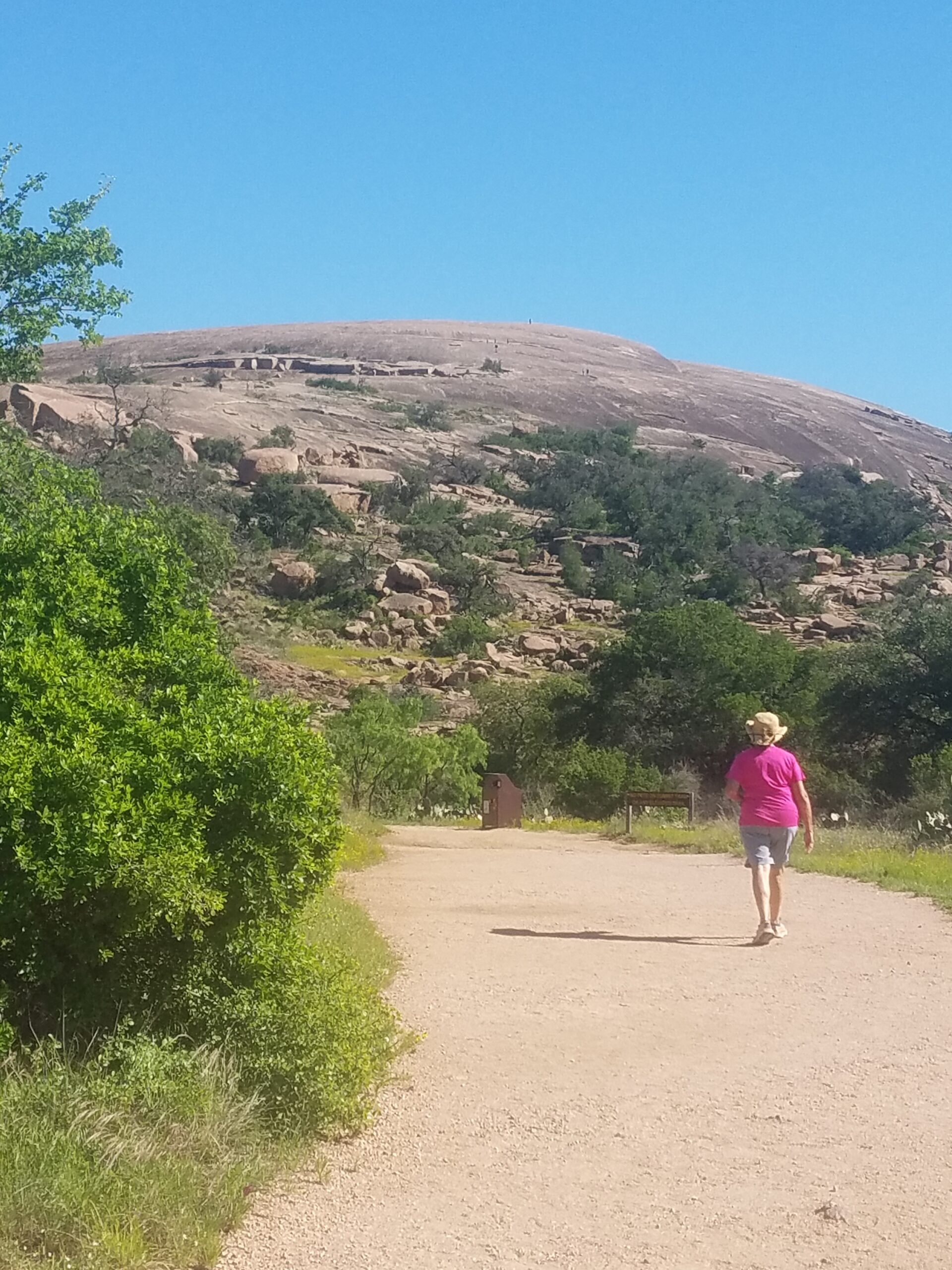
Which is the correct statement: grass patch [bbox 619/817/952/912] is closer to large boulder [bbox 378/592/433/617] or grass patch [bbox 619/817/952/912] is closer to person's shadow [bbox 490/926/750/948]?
person's shadow [bbox 490/926/750/948]

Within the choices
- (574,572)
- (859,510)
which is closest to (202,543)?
(574,572)

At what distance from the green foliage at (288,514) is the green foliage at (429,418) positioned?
28618 mm

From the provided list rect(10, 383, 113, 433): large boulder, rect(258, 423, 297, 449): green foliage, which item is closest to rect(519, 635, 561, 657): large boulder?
rect(10, 383, 113, 433): large boulder

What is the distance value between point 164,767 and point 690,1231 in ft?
7.88

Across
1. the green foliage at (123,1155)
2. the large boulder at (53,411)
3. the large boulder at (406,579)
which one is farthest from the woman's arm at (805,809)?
the large boulder at (53,411)

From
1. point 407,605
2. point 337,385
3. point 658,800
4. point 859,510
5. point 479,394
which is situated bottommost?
point 658,800

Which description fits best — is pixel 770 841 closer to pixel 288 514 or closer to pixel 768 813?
pixel 768 813

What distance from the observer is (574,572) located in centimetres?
6638

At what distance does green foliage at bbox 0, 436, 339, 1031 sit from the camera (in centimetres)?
461

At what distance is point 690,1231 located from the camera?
4152 mm

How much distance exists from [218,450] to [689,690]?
4594 cm

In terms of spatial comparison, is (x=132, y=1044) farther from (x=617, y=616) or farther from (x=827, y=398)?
(x=827, y=398)

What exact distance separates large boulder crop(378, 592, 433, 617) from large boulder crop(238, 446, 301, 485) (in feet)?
54.5

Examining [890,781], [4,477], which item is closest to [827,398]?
[890,781]
